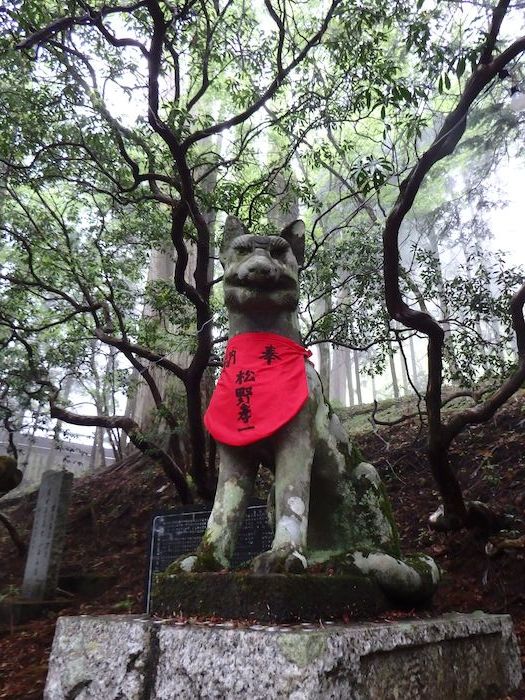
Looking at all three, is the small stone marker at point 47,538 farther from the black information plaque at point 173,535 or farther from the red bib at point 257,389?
the red bib at point 257,389

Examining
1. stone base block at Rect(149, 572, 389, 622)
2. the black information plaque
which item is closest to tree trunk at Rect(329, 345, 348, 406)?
the black information plaque

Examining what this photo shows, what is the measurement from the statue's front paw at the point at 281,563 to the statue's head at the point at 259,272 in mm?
1288

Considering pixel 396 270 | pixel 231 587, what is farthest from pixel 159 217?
pixel 231 587

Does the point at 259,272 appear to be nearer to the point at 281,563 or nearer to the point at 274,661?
the point at 281,563

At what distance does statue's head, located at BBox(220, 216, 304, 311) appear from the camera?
2.90m

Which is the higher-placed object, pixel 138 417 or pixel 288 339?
pixel 138 417

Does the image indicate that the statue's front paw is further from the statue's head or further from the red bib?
the statue's head

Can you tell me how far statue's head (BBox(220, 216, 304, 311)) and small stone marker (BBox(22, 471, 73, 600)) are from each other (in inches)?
212

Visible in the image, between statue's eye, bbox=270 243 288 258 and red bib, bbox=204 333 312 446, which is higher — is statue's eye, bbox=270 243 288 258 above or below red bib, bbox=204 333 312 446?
above

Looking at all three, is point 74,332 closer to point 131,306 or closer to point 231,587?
point 131,306

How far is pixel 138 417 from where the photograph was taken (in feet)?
35.2

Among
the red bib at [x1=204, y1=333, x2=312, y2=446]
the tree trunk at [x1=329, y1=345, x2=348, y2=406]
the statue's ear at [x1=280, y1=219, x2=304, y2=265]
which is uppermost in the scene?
the tree trunk at [x1=329, y1=345, x2=348, y2=406]

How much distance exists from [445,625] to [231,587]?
1.00 m

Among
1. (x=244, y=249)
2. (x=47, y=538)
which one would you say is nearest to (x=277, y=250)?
(x=244, y=249)
